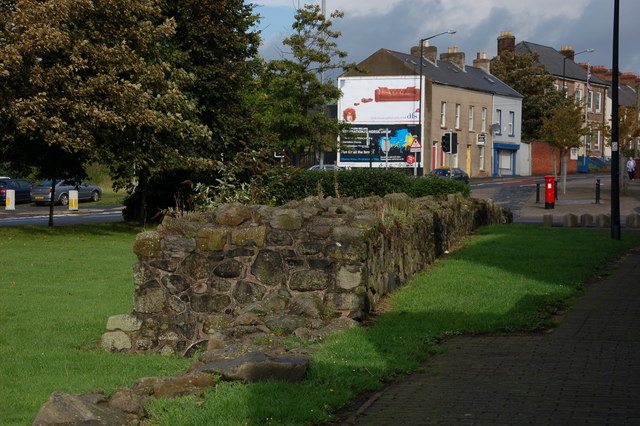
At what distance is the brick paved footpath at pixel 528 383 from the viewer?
6664 millimetres

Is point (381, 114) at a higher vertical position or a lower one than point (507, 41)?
lower

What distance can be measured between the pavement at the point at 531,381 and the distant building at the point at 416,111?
52.7m

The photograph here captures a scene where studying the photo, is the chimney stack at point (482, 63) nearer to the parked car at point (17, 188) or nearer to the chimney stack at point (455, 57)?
the chimney stack at point (455, 57)

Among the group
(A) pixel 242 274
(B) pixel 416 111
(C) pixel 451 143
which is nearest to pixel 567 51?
(B) pixel 416 111

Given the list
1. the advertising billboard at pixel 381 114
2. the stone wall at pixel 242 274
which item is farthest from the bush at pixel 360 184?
the advertising billboard at pixel 381 114

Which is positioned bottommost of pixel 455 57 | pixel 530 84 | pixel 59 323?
pixel 59 323

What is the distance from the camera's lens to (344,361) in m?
8.31

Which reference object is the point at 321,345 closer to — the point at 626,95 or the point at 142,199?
the point at 142,199

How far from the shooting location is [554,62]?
90.8 metres

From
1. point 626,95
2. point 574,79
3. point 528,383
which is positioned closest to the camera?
point 528,383

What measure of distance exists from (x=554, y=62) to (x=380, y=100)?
99.6 feet

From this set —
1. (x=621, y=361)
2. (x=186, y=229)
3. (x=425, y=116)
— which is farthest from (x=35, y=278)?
(x=425, y=116)

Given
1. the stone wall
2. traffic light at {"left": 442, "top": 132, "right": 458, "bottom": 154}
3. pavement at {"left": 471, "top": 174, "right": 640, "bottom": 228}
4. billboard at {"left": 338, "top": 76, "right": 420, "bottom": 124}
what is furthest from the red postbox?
billboard at {"left": 338, "top": 76, "right": 420, "bottom": 124}

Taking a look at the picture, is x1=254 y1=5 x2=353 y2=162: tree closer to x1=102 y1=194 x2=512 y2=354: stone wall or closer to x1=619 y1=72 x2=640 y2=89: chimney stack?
x1=102 y1=194 x2=512 y2=354: stone wall
